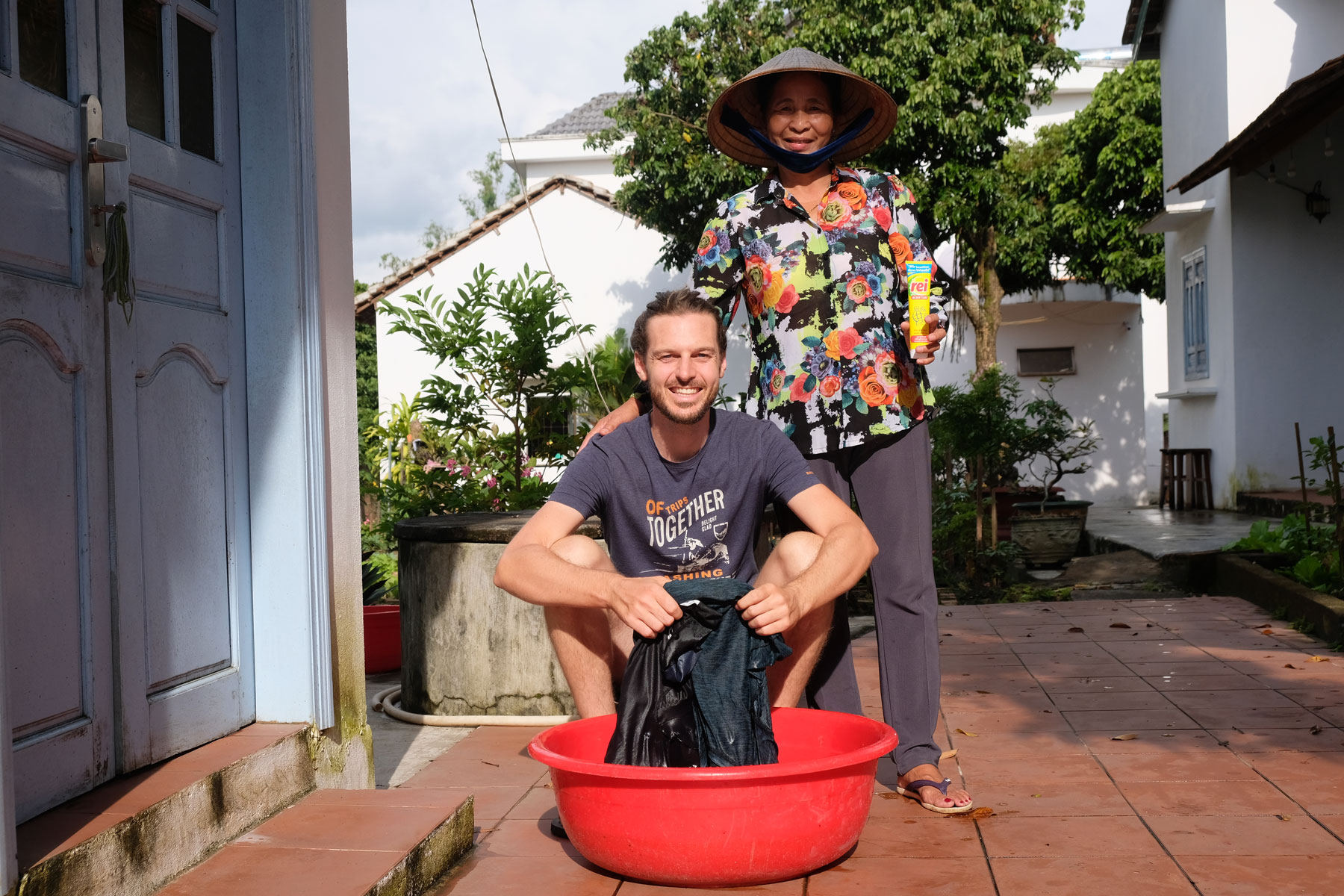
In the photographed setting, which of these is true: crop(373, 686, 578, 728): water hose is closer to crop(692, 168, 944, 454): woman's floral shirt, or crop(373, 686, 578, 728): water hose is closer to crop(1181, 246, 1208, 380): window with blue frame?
crop(692, 168, 944, 454): woman's floral shirt

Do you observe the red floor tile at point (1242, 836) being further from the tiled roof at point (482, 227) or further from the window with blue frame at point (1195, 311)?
the tiled roof at point (482, 227)

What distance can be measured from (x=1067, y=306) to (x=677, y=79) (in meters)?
8.86

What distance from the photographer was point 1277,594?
6.15m

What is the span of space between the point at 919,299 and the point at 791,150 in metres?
0.56

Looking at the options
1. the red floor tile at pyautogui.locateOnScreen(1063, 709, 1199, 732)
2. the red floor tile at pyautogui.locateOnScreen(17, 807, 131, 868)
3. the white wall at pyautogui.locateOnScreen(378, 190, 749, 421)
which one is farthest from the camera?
the white wall at pyautogui.locateOnScreen(378, 190, 749, 421)

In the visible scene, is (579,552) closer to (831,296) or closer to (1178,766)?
(831,296)

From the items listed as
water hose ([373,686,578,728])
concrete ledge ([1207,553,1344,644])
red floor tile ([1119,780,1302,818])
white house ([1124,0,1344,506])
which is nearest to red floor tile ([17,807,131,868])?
water hose ([373,686,578,728])

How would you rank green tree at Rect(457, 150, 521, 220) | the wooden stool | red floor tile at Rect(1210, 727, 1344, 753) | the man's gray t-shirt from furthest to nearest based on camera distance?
green tree at Rect(457, 150, 521, 220), the wooden stool, red floor tile at Rect(1210, 727, 1344, 753), the man's gray t-shirt

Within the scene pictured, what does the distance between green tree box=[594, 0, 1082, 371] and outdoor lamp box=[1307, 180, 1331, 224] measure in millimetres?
4559

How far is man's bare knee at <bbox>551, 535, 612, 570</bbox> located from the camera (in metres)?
2.80

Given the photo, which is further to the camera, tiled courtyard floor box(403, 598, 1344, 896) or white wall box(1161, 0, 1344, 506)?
white wall box(1161, 0, 1344, 506)

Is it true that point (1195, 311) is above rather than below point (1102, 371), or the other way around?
above

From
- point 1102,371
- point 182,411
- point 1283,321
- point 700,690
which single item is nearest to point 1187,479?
point 1283,321

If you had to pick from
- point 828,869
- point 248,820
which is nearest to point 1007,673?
point 828,869
